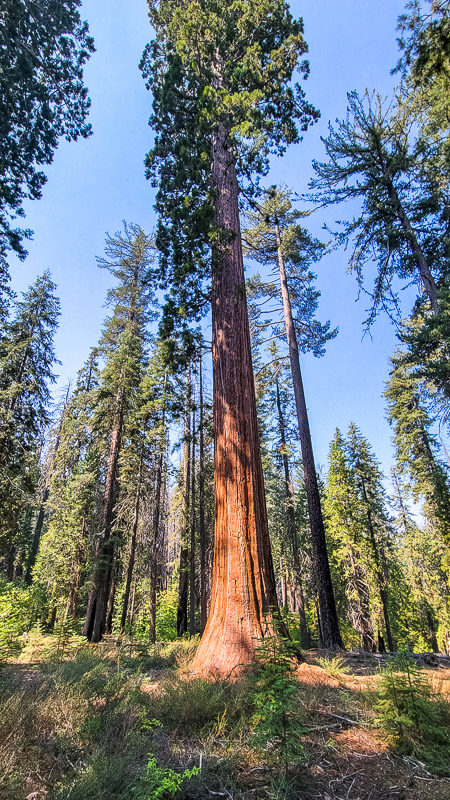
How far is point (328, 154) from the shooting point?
427 inches

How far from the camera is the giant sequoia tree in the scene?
14.6ft

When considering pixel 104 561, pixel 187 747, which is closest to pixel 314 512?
pixel 187 747

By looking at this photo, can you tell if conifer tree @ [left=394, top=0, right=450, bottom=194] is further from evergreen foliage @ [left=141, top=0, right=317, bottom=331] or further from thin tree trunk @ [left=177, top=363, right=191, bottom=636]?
thin tree trunk @ [left=177, top=363, right=191, bottom=636]

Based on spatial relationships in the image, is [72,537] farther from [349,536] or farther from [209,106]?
[209,106]

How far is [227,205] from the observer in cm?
Answer: 660

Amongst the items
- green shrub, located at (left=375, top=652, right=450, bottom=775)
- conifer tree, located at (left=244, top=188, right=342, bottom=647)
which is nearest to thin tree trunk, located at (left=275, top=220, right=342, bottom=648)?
conifer tree, located at (left=244, top=188, right=342, bottom=647)

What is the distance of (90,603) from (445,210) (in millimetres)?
18373

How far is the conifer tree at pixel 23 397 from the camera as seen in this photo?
1128cm

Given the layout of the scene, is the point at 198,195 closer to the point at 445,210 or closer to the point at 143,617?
the point at 445,210

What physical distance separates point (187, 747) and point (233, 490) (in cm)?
269

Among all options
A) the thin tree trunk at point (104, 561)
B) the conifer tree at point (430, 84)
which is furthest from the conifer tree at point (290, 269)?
the thin tree trunk at point (104, 561)

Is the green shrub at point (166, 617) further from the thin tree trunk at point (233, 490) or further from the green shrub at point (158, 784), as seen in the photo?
the green shrub at point (158, 784)

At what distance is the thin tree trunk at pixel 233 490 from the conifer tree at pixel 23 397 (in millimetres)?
9181

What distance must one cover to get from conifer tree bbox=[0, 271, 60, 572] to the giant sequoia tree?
7978mm
